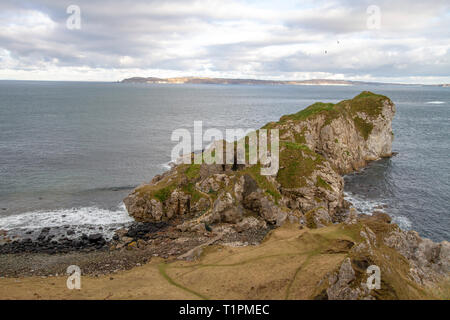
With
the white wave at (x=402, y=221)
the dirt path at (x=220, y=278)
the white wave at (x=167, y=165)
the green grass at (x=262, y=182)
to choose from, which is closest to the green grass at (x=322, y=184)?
the green grass at (x=262, y=182)

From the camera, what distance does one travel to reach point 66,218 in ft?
Result: 159

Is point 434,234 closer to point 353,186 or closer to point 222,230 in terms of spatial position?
point 353,186

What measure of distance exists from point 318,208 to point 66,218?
1474 inches

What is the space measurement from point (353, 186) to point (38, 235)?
180 ft

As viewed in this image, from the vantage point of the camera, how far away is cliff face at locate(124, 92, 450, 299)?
21.3 m

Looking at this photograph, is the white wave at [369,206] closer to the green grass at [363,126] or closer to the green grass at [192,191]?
the green grass at [192,191]

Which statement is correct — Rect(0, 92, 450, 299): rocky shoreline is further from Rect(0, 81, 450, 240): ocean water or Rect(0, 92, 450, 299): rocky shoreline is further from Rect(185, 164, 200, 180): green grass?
Rect(0, 81, 450, 240): ocean water

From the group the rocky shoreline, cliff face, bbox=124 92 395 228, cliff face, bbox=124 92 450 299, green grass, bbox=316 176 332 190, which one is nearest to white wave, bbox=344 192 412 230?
the rocky shoreline

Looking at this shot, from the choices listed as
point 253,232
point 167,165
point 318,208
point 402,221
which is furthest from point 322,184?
point 167,165

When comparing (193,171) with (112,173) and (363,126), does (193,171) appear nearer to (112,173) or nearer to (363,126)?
(112,173)

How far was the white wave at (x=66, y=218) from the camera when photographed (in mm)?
46287

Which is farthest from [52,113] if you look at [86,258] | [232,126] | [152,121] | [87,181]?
[86,258]

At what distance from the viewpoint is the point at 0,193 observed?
186 ft

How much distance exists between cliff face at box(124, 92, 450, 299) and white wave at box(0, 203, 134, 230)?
120 inches
